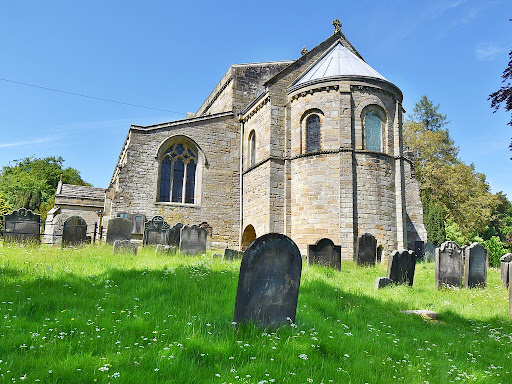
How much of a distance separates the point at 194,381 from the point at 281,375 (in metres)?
0.82

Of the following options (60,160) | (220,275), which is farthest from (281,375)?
(60,160)

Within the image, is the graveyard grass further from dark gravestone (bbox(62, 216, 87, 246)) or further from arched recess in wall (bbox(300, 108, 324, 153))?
arched recess in wall (bbox(300, 108, 324, 153))

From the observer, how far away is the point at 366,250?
13.0 meters

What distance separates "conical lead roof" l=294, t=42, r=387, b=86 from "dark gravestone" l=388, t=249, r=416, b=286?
30.8ft

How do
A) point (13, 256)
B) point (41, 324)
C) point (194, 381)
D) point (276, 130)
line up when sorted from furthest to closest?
point (276, 130), point (13, 256), point (41, 324), point (194, 381)

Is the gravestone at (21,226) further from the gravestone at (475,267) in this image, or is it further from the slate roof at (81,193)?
the gravestone at (475,267)

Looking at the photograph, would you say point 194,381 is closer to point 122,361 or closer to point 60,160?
point 122,361

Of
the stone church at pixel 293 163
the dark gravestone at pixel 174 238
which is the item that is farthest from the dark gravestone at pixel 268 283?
the stone church at pixel 293 163

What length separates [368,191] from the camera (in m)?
15.7

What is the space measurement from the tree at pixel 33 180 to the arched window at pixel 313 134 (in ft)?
117

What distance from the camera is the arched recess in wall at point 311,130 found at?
16531 millimetres

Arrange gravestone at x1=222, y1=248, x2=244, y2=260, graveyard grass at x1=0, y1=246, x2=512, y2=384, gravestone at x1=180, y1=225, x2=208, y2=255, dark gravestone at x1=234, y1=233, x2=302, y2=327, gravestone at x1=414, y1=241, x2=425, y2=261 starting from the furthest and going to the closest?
gravestone at x1=414, y1=241, x2=425, y2=261, gravestone at x1=180, y1=225, x2=208, y2=255, gravestone at x1=222, y1=248, x2=244, y2=260, dark gravestone at x1=234, y1=233, x2=302, y2=327, graveyard grass at x1=0, y1=246, x2=512, y2=384

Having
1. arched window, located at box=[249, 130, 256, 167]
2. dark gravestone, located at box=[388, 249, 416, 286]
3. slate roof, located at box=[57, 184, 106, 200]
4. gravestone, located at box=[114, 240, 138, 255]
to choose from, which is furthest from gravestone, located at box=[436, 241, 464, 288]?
slate roof, located at box=[57, 184, 106, 200]

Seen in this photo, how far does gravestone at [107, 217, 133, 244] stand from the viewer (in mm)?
12555
